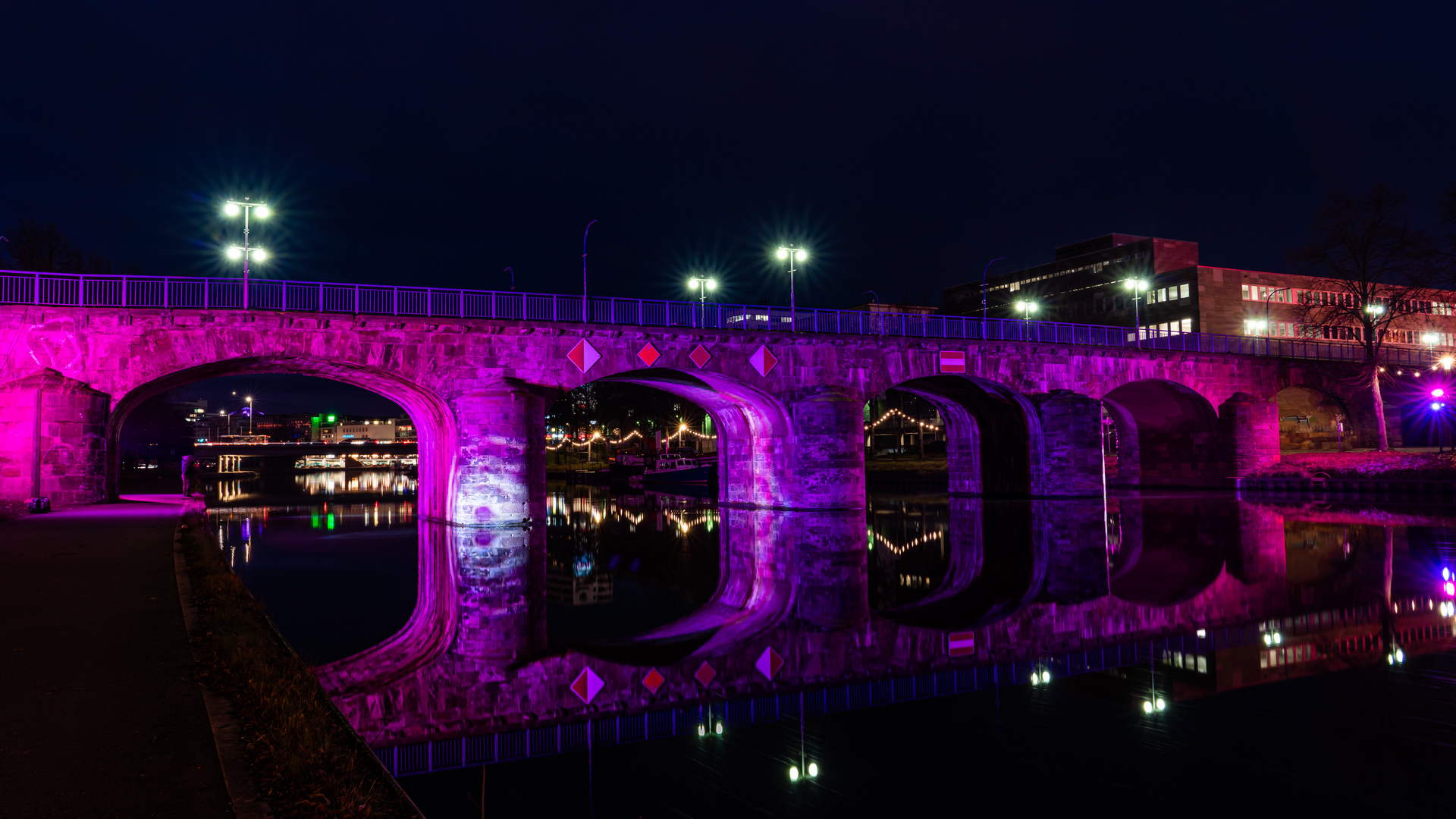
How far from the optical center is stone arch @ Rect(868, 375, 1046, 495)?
140 feet

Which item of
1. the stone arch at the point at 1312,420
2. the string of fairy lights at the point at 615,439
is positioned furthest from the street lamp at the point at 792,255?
the string of fairy lights at the point at 615,439

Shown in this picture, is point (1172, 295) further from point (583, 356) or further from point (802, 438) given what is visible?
point (583, 356)

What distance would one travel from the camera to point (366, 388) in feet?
116

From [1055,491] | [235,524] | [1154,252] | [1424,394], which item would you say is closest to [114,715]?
[235,524]

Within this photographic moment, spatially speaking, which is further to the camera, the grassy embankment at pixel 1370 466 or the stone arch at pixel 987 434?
the stone arch at pixel 987 434

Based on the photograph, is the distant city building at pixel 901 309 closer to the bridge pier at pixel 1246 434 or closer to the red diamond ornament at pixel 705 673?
the bridge pier at pixel 1246 434

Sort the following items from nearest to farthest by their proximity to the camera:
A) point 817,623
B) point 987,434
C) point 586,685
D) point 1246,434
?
1. point 586,685
2. point 817,623
3. point 1246,434
4. point 987,434

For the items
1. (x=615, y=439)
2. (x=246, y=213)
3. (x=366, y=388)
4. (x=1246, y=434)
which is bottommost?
(x=1246, y=434)

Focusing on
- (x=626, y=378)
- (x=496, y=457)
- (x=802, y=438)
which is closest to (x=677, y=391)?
(x=626, y=378)

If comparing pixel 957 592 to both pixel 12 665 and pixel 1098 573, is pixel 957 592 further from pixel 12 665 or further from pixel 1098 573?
pixel 12 665

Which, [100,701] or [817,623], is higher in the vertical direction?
[100,701]

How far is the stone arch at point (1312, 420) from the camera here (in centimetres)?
5259

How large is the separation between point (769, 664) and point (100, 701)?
6.87 metres

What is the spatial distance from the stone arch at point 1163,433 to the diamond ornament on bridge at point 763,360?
21.3 metres
